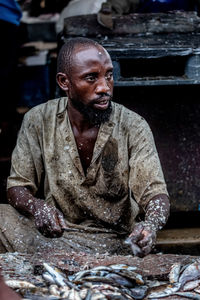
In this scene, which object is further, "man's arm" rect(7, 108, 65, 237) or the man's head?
"man's arm" rect(7, 108, 65, 237)

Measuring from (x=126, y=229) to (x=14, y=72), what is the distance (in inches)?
135

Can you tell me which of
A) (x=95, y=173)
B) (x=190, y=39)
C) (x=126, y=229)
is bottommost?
(x=126, y=229)

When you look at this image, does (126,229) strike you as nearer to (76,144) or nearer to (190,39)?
(76,144)

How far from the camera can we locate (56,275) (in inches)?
136

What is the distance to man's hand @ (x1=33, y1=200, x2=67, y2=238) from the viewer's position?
3.85 metres

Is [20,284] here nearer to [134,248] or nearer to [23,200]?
[134,248]

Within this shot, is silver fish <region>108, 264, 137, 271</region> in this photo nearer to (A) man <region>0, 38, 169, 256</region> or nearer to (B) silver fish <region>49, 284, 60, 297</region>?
(B) silver fish <region>49, 284, 60, 297</region>

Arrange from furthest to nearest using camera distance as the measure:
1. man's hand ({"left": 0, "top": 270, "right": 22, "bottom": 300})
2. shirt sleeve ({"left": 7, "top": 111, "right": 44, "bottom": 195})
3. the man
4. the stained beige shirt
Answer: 1. shirt sleeve ({"left": 7, "top": 111, "right": 44, "bottom": 195})
2. the stained beige shirt
3. the man
4. man's hand ({"left": 0, "top": 270, "right": 22, "bottom": 300})

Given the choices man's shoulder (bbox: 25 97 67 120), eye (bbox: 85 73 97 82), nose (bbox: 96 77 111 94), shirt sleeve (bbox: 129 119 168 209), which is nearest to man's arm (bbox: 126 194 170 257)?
shirt sleeve (bbox: 129 119 168 209)

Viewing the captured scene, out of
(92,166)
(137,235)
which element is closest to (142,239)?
(137,235)

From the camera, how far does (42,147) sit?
4.48m

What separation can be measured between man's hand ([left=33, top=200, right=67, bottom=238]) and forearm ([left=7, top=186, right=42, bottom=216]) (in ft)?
0.41

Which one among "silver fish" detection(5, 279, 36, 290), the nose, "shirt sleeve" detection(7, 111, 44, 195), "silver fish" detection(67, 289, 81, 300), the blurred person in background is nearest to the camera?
"silver fish" detection(67, 289, 81, 300)

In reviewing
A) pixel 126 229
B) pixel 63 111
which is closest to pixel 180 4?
pixel 63 111
